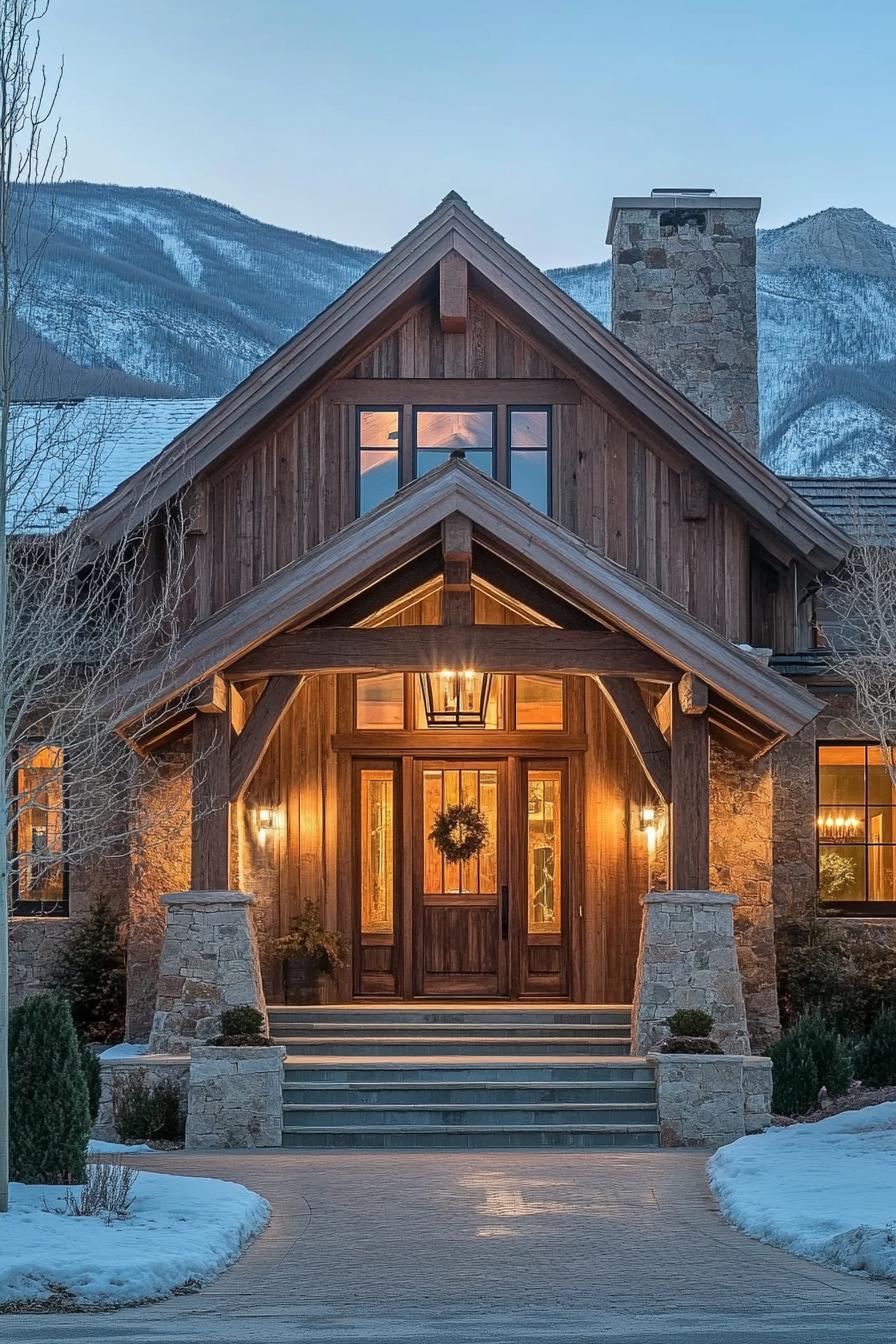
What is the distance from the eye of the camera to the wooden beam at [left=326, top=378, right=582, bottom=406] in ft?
56.2

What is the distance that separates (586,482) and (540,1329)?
1115 centimetres

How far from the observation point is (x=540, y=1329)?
7.11 m

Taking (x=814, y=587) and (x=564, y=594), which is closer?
(x=564, y=594)

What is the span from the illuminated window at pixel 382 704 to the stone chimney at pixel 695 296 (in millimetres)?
5696

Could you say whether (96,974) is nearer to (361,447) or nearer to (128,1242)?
(361,447)

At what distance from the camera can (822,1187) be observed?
9984 mm

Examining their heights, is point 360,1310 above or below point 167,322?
below

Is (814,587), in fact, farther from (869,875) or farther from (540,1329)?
(540,1329)

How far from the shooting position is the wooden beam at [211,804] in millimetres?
14305

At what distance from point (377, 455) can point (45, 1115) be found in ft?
29.5

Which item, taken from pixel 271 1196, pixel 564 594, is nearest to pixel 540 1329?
pixel 271 1196

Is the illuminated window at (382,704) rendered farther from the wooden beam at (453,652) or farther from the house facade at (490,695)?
the wooden beam at (453,652)

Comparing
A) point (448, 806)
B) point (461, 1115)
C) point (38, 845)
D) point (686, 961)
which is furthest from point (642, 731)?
point (38, 845)

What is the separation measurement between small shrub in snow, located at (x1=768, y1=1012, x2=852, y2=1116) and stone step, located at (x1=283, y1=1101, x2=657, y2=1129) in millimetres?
1289
